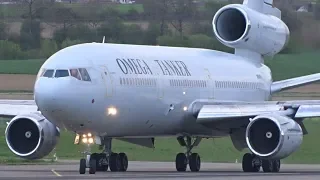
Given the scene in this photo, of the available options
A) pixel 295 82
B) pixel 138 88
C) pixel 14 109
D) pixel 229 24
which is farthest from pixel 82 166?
pixel 229 24

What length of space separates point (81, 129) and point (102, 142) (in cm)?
182

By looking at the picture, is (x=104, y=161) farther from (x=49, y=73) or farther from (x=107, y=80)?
(x=49, y=73)

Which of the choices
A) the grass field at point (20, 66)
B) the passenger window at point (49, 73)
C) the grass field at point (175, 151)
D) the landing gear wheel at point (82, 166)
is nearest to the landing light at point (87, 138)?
the landing gear wheel at point (82, 166)

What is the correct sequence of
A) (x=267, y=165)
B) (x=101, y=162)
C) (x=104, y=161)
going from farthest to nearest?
(x=267, y=165)
(x=104, y=161)
(x=101, y=162)

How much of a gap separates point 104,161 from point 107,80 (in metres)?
2.51

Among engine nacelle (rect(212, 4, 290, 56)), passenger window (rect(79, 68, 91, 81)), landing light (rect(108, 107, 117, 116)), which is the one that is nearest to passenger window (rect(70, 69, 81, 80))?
passenger window (rect(79, 68, 91, 81))

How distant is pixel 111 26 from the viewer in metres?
52.1

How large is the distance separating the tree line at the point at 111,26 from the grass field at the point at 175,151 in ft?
14.0

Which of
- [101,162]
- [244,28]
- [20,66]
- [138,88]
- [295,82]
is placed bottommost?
[101,162]

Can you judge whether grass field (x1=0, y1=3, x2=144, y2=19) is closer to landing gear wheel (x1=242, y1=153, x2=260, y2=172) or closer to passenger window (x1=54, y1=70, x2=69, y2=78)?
landing gear wheel (x1=242, y1=153, x2=260, y2=172)

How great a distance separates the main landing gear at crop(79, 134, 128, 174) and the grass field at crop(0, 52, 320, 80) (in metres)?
11.2

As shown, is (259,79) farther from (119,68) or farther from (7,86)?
(7,86)

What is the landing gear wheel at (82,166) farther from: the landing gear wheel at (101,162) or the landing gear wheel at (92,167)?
the landing gear wheel at (101,162)

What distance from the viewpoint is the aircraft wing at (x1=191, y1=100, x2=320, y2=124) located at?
121 ft
